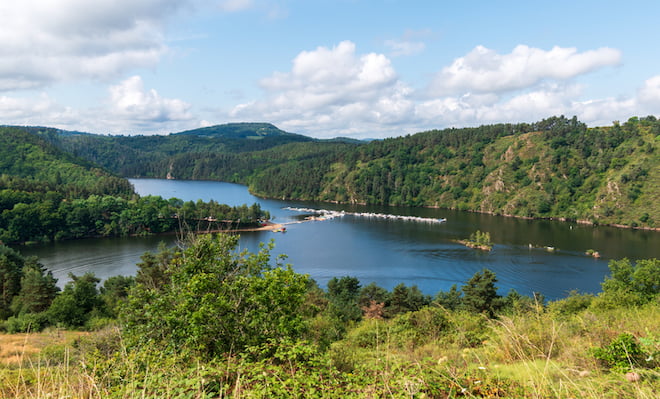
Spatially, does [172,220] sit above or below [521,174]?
below

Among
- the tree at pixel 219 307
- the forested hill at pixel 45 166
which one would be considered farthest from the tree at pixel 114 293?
the forested hill at pixel 45 166

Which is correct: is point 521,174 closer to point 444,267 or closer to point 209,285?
point 444,267

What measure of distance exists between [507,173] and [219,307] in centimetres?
11463

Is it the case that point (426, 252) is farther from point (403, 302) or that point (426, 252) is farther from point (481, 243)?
point (403, 302)

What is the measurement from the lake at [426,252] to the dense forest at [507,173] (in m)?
11.4

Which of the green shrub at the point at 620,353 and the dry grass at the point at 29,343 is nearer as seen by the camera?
the green shrub at the point at 620,353

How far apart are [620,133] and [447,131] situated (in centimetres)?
5412

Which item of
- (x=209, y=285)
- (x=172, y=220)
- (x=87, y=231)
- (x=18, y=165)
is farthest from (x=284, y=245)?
(x=18, y=165)

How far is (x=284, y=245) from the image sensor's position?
208 feet

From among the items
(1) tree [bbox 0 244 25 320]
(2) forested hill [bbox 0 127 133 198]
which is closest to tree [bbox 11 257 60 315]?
(1) tree [bbox 0 244 25 320]

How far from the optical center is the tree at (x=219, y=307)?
738 cm

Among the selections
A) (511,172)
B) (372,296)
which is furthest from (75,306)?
(511,172)

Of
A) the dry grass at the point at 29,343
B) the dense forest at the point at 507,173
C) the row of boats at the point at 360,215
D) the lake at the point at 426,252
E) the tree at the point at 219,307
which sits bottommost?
the lake at the point at 426,252

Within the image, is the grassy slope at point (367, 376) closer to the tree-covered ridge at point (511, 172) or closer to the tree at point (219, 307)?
the tree at point (219, 307)
